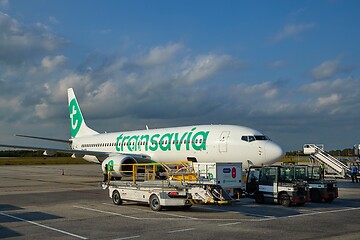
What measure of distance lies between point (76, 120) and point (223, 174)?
99.8ft

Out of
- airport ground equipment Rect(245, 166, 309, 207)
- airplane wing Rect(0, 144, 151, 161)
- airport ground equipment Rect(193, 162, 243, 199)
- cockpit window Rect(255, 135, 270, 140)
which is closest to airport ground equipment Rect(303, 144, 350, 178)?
cockpit window Rect(255, 135, 270, 140)

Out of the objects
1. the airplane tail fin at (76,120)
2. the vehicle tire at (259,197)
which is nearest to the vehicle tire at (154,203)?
the vehicle tire at (259,197)

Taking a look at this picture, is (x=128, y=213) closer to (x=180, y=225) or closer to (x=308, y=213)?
(x=180, y=225)

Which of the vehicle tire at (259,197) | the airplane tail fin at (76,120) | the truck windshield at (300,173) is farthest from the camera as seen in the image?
the airplane tail fin at (76,120)

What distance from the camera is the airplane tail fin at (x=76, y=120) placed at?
42.3m

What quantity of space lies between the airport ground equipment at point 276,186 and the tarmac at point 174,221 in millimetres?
358

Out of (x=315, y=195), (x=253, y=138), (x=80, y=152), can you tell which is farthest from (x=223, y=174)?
(x=80, y=152)

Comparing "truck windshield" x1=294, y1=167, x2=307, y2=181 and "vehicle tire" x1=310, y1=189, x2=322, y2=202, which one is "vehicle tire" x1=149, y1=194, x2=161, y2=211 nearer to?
"truck windshield" x1=294, y1=167, x2=307, y2=181

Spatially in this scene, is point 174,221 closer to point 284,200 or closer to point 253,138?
point 284,200

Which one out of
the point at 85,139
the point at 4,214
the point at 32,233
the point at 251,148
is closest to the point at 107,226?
the point at 32,233

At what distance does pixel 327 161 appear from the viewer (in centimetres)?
3369

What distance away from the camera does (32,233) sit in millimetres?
10984

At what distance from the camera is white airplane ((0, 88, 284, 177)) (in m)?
23.6

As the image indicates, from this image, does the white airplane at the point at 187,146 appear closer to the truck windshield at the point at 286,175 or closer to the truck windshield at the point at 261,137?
the truck windshield at the point at 261,137
